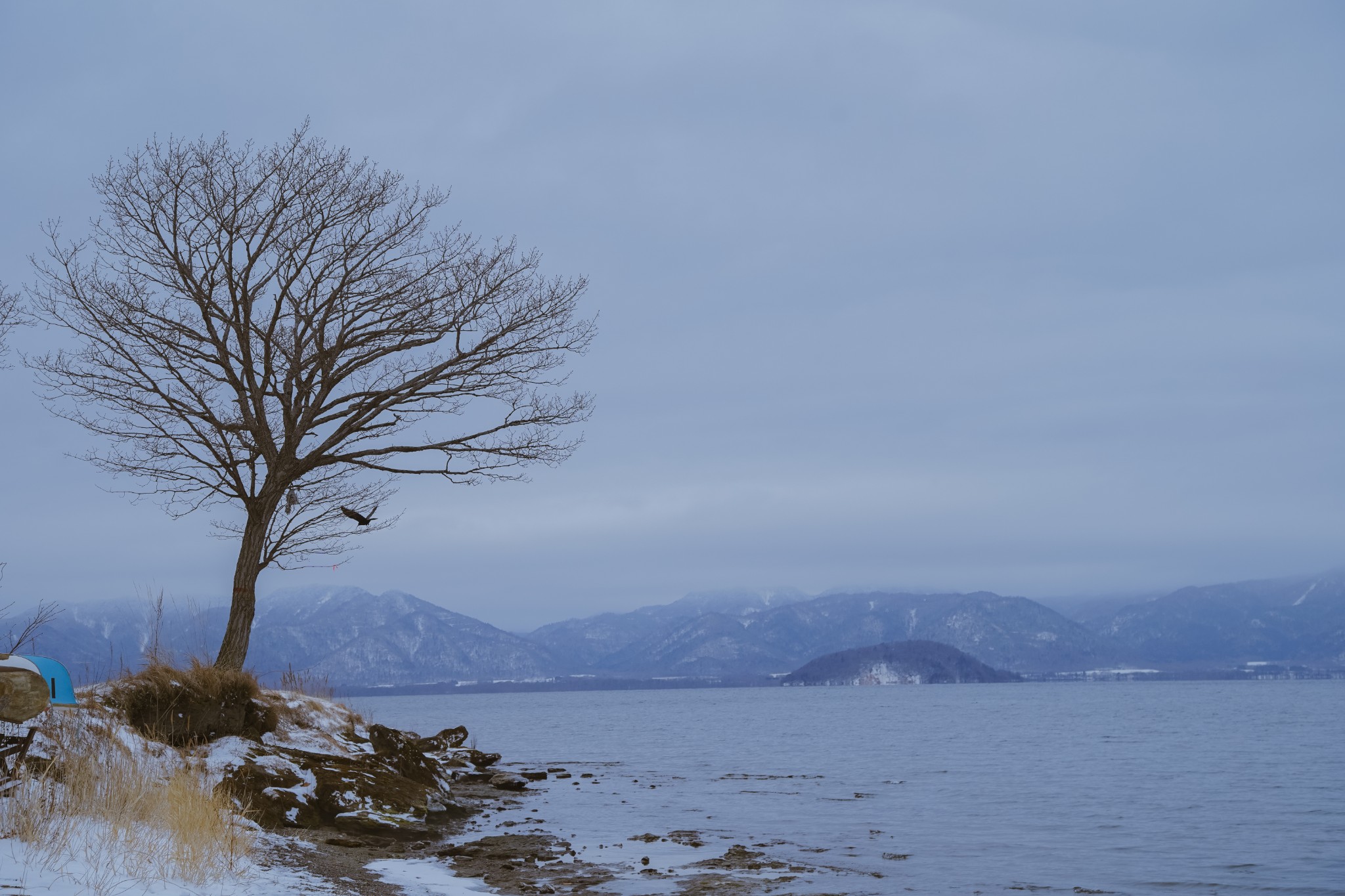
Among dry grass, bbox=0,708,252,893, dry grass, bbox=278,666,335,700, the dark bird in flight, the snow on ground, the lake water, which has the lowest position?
the lake water

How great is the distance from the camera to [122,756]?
544 inches

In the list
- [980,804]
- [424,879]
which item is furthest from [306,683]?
[980,804]

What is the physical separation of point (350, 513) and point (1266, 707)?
434ft

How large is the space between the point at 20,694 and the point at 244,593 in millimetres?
9339

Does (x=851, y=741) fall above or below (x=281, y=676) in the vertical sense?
below

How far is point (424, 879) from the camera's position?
15312mm

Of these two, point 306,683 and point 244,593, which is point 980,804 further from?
point 244,593

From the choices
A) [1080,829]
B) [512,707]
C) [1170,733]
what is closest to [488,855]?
[1080,829]

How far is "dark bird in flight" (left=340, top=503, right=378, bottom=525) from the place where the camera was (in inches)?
824

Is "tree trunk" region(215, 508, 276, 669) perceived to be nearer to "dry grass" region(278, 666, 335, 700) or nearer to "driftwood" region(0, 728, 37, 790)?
"dry grass" region(278, 666, 335, 700)

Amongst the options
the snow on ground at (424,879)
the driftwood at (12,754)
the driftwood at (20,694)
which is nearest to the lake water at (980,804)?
the snow on ground at (424,879)

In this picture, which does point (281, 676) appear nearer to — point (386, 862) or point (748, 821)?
point (386, 862)

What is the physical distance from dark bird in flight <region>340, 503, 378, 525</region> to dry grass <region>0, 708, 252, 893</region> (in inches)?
287

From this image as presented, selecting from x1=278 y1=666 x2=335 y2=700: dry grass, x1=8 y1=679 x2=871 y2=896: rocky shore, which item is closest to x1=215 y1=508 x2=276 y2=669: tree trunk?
x1=8 y1=679 x2=871 y2=896: rocky shore
